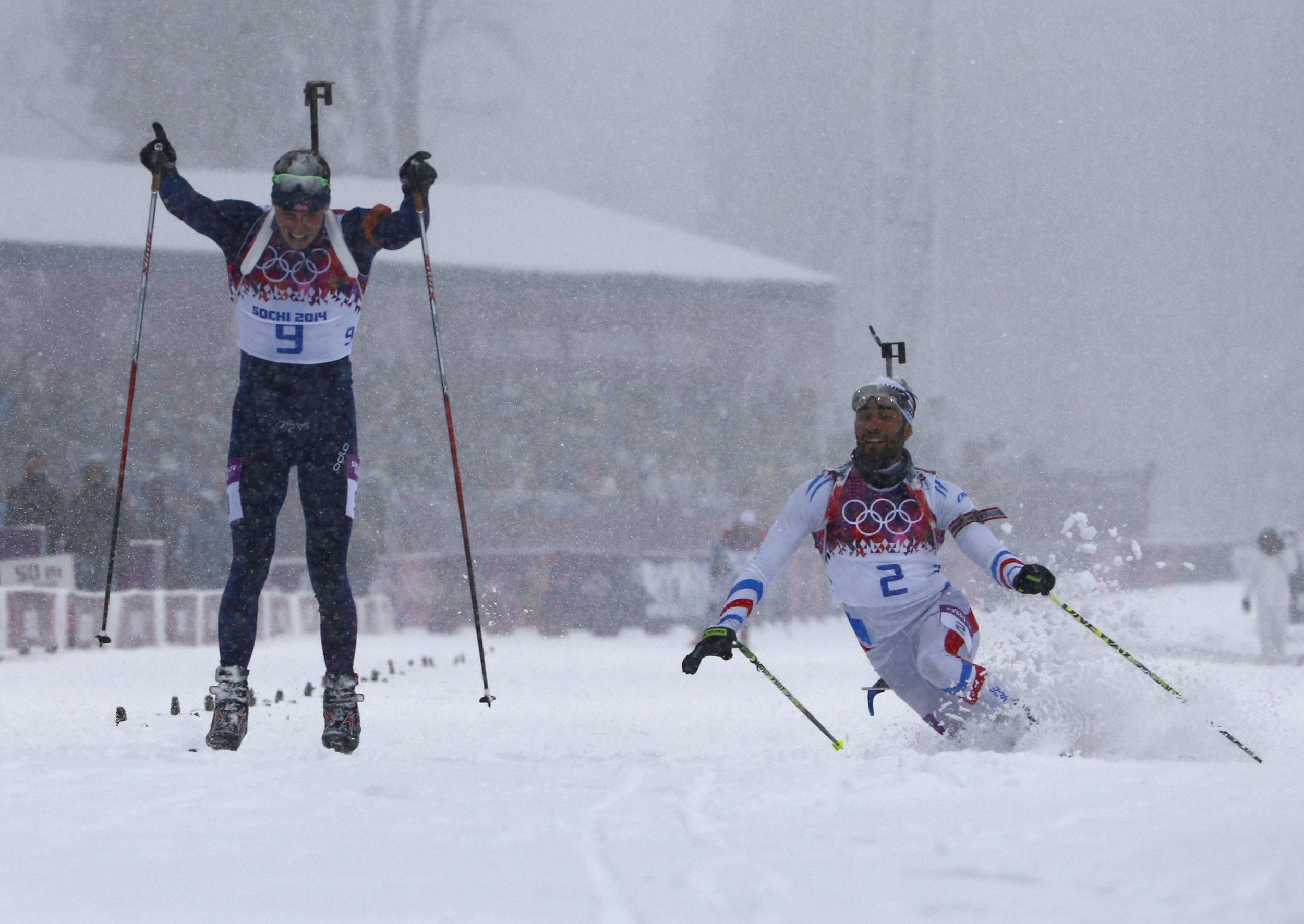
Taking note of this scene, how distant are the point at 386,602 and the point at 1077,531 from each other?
39.5 feet

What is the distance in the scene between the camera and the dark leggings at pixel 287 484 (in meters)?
4.30

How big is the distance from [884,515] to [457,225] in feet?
62.0

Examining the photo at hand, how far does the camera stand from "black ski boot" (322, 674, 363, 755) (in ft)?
13.9

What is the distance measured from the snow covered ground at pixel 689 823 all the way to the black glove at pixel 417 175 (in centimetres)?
184

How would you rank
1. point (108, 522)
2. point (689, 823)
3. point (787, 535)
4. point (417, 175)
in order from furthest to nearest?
1. point (108, 522)
2. point (787, 535)
3. point (417, 175)
4. point (689, 823)

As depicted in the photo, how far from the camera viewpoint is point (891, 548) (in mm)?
4879

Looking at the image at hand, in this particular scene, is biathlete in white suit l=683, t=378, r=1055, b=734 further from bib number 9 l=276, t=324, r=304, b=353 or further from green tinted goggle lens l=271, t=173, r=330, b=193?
green tinted goggle lens l=271, t=173, r=330, b=193

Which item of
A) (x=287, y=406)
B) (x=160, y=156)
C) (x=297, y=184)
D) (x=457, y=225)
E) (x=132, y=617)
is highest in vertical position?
(x=457, y=225)

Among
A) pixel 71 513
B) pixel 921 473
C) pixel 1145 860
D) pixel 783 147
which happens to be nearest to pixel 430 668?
pixel 71 513

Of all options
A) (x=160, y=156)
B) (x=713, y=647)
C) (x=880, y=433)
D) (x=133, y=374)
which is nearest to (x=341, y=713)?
(x=713, y=647)

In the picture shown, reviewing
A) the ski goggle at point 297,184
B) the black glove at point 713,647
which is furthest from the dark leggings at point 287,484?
the black glove at point 713,647

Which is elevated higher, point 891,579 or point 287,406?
point 287,406

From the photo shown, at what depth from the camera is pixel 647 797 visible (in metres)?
3.31

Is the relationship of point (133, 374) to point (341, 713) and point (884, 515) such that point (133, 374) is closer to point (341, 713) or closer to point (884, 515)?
point (341, 713)
